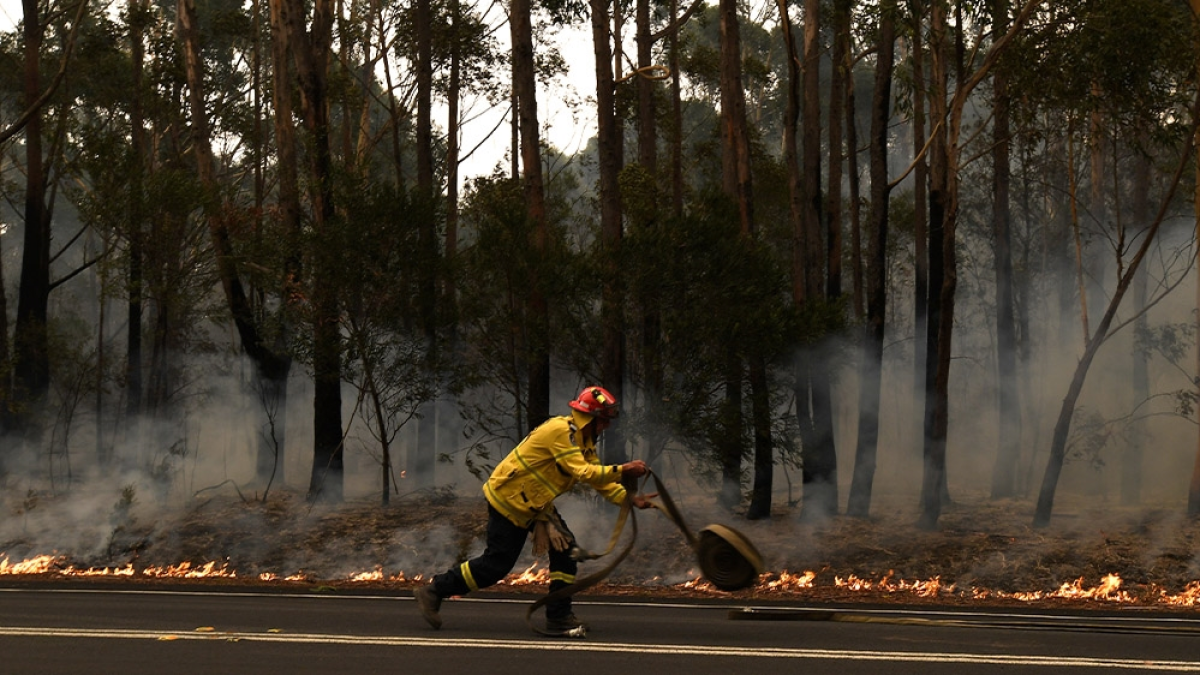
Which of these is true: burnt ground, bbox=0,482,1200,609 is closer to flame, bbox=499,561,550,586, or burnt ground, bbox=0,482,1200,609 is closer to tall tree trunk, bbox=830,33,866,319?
flame, bbox=499,561,550,586

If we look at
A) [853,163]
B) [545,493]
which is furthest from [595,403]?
[853,163]

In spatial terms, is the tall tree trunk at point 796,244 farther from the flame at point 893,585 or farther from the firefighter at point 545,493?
the firefighter at point 545,493

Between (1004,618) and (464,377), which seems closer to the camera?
(1004,618)

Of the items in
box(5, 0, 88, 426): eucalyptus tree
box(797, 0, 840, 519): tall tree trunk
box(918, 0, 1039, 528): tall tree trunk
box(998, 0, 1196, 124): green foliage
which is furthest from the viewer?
box(5, 0, 88, 426): eucalyptus tree

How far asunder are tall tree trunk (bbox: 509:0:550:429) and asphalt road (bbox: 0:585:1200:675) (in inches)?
323

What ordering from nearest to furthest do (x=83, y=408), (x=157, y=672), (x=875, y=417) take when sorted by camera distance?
(x=157, y=672)
(x=875, y=417)
(x=83, y=408)

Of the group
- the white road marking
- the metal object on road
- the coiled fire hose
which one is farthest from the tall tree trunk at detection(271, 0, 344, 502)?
the metal object on road

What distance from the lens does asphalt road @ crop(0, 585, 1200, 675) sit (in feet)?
22.9

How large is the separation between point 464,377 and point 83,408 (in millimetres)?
21262

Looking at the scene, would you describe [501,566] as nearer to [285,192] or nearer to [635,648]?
[635,648]

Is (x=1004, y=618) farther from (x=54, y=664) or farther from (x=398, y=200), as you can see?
(x=398, y=200)

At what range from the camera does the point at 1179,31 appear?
17547mm

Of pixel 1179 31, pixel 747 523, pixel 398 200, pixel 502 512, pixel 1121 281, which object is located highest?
pixel 1179 31

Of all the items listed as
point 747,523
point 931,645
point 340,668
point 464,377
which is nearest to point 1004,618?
point 931,645
